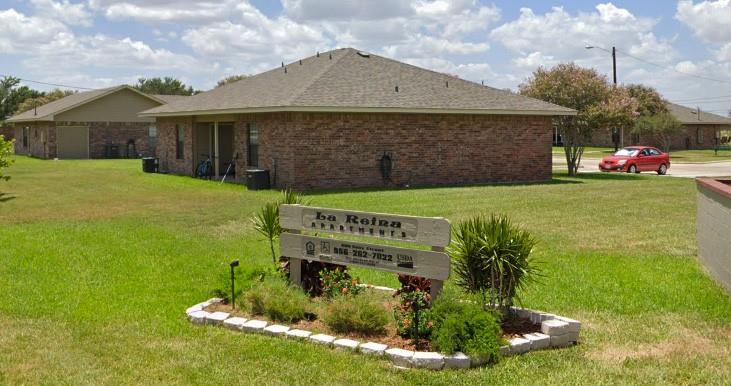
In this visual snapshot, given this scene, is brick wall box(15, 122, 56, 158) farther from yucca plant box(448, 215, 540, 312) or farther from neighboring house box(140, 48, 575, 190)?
yucca plant box(448, 215, 540, 312)

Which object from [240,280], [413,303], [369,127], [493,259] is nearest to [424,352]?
[413,303]

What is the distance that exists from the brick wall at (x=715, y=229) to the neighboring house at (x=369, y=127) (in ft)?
48.3

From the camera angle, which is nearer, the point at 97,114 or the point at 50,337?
the point at 50,337

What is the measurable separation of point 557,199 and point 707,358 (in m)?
15.1

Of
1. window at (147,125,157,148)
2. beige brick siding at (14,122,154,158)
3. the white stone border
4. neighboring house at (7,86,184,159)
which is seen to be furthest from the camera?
window at (147,125,157,148)

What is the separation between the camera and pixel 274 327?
753cm

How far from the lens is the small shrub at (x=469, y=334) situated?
256 inches

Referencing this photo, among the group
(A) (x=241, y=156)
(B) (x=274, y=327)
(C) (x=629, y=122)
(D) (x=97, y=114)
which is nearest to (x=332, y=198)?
(A) (x=241, y=156)

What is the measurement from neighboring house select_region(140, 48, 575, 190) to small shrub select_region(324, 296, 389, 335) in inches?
663

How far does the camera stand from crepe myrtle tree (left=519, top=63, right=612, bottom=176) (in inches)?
1347

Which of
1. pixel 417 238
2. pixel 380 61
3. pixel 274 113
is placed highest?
pixel 380 61

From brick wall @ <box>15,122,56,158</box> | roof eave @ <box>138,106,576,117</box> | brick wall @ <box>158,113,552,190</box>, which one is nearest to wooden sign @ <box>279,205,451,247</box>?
roof eave @ <box>138,106,576,117</box>

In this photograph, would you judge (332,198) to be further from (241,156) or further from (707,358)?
(707,358)

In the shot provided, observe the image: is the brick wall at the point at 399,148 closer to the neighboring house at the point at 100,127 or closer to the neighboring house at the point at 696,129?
the neighboring house at the point at 100,127
